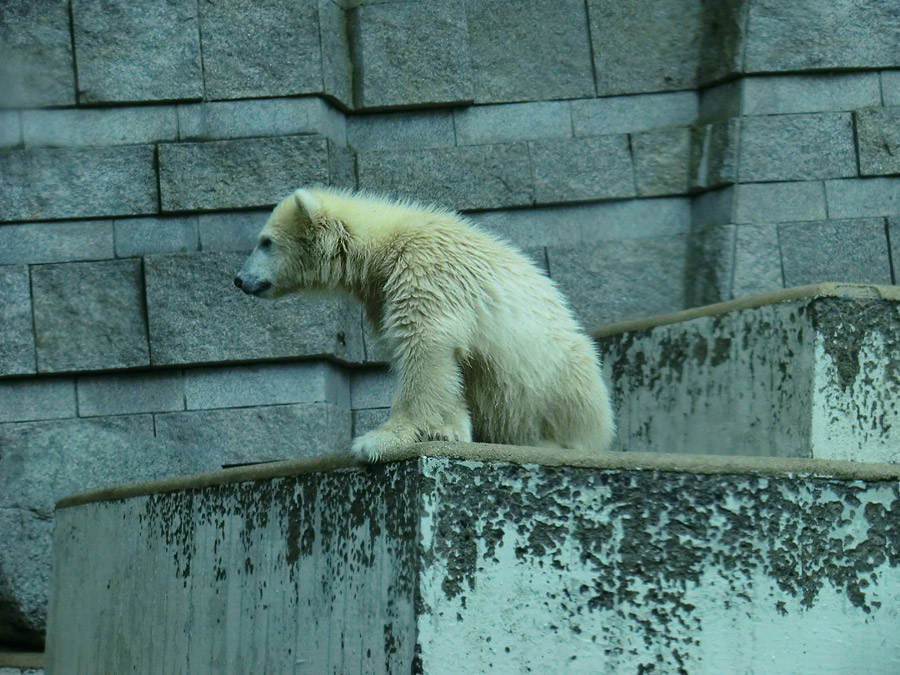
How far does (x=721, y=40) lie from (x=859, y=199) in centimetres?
126

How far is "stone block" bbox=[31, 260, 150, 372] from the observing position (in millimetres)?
7137

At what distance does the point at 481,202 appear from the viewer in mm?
7438

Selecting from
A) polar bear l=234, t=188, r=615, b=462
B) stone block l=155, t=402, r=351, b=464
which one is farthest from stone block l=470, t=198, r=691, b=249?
polar bear l=234, t=188, r=615, b=462

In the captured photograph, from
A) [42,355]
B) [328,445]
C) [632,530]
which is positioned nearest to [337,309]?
[328,445]

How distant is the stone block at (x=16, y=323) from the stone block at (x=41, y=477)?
0.35 m

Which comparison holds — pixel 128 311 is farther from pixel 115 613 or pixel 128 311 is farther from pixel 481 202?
pixel 115 613

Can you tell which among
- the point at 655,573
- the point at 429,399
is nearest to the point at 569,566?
the point at 655,573

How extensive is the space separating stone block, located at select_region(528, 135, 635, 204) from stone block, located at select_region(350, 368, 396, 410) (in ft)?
4.71

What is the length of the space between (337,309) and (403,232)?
2.94m

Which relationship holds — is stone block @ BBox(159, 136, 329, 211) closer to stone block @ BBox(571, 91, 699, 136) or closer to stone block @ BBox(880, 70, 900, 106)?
stone block @ BBox(571, 91, 699, 136)

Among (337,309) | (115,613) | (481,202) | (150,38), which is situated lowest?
(115,613)

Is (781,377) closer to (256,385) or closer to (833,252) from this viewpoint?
(833,252)

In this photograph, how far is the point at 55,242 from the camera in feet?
23.7

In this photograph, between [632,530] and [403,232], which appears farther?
[403,232]
